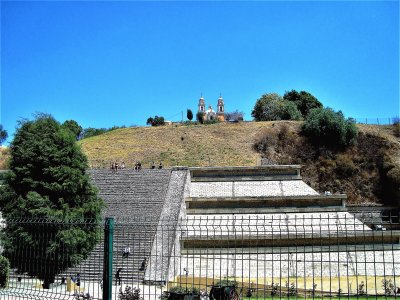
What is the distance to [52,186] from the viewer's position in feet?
52.3

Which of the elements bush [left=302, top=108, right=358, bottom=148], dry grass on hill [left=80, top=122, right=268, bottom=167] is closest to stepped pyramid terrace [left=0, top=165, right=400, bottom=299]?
dry grass on hill [left=80, top=122, right=268, bottom=167]

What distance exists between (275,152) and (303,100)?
1078 inches

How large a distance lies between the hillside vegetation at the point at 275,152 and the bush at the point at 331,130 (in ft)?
2.33

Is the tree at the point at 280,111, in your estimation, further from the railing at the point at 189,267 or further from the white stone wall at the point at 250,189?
the railing at the point at 189,267

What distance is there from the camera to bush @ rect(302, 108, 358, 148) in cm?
3788

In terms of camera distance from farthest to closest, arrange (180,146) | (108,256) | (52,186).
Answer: (180,146), (52,186), (108,256)

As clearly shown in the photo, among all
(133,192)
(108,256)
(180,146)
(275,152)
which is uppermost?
(180,146)

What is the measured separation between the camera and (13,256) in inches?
549

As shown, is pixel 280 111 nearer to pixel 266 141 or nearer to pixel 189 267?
pixel 266 141

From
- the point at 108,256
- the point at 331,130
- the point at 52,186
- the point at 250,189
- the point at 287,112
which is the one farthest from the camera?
the point at 287,112

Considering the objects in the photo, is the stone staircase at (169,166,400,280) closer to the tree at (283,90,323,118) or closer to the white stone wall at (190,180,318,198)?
the white stone wall at (190,180,318,198)

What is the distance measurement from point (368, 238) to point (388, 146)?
20057 mm

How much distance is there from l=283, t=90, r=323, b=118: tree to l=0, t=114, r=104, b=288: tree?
160 ft

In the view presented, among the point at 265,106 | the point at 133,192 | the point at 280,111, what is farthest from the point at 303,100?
the point at 133,192
